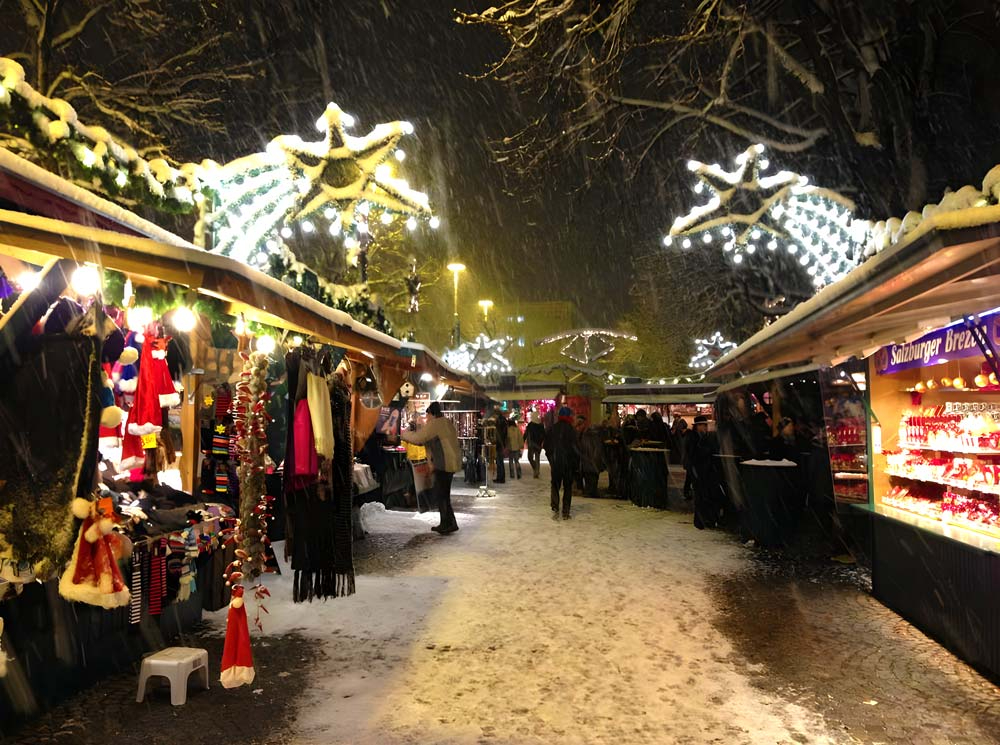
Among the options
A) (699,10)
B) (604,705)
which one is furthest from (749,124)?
(604,705)

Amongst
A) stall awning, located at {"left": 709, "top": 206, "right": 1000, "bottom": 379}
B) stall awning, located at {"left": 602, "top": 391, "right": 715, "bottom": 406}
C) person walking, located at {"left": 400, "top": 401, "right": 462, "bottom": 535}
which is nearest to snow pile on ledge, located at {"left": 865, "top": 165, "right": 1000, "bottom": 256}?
stall awning, located at {"left": 709, "top": 206, "right": 1000, "bottom": 379}

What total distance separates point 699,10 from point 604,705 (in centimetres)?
816

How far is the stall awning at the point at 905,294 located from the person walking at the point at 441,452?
4573 mm

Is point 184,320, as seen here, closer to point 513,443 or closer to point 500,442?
point 500,442

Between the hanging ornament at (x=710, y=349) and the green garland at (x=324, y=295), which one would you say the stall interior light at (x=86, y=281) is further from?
the hanging ornament at (x=710, y=349)

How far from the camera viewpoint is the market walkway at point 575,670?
12.3 feet

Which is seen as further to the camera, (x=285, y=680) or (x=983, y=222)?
(x=285, y=680)

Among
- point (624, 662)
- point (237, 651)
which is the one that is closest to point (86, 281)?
point (237, 651)

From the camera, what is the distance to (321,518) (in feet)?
17.6

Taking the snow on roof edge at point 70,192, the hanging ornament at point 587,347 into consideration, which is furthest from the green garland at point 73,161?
the hanging ornament at point 587,347

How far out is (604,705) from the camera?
4.10 meters

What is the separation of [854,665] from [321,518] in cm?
417

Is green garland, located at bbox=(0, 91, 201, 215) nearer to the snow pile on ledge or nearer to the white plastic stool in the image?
the white plastic stool

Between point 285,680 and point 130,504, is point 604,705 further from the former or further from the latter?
point 130,504
